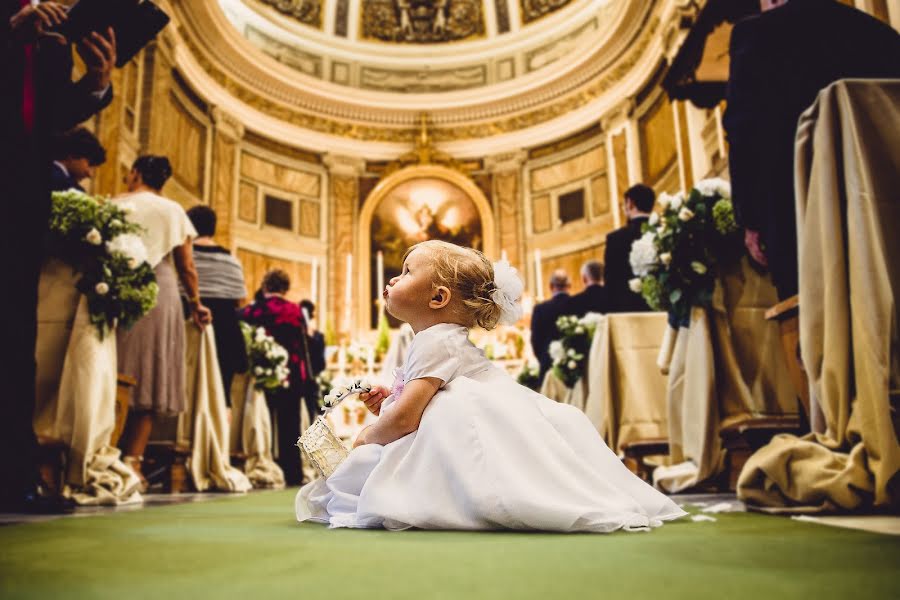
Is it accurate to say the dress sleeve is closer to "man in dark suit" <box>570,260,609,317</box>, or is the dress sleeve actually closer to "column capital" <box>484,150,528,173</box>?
"man in dark suit" <box>570,260,609,317</box>

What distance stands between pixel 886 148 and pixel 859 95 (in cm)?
18

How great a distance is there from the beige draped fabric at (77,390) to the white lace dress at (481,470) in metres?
1.58

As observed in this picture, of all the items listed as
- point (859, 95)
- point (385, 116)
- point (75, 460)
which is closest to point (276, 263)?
point (385, 116)

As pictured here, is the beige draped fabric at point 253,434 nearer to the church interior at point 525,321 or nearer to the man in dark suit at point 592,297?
the church interior at point 525,321

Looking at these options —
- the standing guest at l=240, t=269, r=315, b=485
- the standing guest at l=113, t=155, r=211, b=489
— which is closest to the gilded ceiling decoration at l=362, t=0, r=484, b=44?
the standing guest at l=240, t=269, r=315, b=485

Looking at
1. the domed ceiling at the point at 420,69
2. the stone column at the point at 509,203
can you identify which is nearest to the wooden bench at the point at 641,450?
the domed ceiling at the point at 420,69

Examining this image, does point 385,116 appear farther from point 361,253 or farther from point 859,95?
point 859,95

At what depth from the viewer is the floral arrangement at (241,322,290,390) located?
5898 mm

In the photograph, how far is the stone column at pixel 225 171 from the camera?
12438 mm

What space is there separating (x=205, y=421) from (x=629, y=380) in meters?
2.75

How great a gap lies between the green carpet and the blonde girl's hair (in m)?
0.64

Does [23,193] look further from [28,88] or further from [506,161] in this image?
[506,161]

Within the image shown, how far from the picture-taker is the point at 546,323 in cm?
636

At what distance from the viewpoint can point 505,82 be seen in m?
14.8
